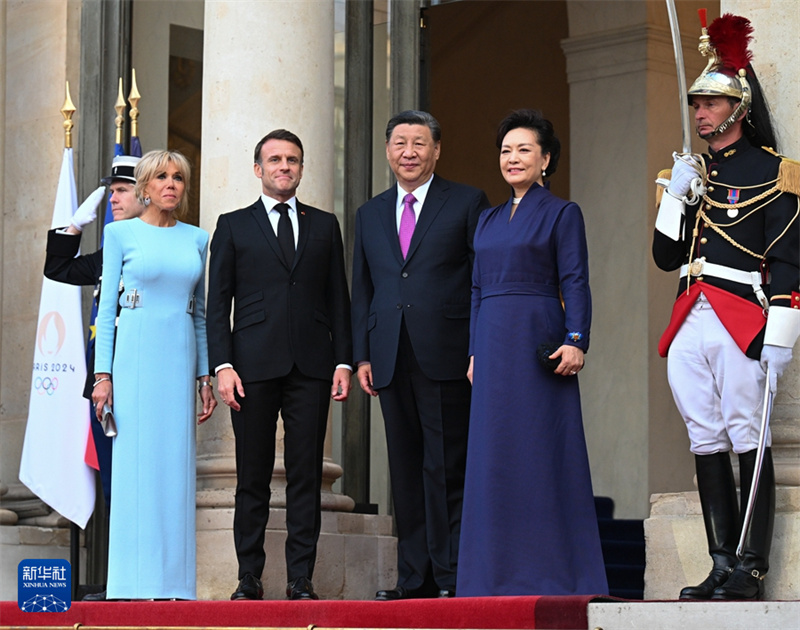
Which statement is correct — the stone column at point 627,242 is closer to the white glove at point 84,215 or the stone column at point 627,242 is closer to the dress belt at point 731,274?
the white glove at point 84,215

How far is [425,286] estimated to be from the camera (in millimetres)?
6738

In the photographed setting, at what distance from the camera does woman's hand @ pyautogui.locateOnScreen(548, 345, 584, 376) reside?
612cm

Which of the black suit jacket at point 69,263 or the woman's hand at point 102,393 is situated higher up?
the black suit jacket at point 69,263

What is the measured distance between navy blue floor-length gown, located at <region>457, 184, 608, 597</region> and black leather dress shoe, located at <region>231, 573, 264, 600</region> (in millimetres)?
1072

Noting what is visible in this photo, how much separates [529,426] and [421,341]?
2.38 ft

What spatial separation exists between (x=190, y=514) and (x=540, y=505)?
A: 1800 millimetres

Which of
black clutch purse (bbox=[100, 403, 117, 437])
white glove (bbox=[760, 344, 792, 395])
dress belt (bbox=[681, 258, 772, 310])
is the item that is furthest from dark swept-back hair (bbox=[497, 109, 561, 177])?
black clutch purse (bbox=[100, 403, 117, 437])

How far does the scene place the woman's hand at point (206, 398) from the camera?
23.5ft

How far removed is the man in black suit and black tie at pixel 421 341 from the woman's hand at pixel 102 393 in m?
1.16

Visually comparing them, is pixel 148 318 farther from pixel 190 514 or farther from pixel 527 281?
pixel 527 281

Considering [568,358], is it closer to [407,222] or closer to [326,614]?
[407,222]

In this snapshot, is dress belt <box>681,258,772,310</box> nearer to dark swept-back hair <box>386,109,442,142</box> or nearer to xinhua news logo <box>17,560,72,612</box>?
dark swept-back hair <box>386,109,442,142</box>

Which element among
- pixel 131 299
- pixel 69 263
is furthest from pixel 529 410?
pixel 69 263

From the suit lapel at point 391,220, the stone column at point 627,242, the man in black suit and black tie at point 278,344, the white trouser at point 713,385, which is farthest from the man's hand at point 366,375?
the stone column at point 627,242
